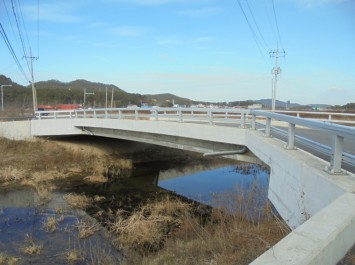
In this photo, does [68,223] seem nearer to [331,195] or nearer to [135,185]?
[135,185]

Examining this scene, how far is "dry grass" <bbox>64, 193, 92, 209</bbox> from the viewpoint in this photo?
47.3ft

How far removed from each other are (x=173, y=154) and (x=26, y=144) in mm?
11042

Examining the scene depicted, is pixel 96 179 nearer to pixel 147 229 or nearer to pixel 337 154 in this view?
pixel 147 229

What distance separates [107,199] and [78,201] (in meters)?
1.60

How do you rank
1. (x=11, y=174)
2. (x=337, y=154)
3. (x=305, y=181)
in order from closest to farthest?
(x=337, y=154) → (x=305, y=181) → (x=11, y=174)

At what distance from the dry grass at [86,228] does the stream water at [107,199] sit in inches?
6.4

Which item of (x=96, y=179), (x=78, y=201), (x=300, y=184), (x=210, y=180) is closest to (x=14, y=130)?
(x=96, y=179)

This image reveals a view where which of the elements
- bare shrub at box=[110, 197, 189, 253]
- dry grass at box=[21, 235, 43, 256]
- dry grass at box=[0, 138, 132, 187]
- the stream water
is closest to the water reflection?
the stream water

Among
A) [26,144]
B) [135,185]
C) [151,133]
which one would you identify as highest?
[151,133]

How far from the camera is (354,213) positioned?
3525mm

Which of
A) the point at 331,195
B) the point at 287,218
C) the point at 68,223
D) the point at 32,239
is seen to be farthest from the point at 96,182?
the point at 331,195

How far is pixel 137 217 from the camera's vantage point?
11219mm

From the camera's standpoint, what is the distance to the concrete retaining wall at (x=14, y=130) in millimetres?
24953

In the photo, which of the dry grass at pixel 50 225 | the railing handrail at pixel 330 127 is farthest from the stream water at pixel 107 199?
the railing handrail at pixel 330 127
